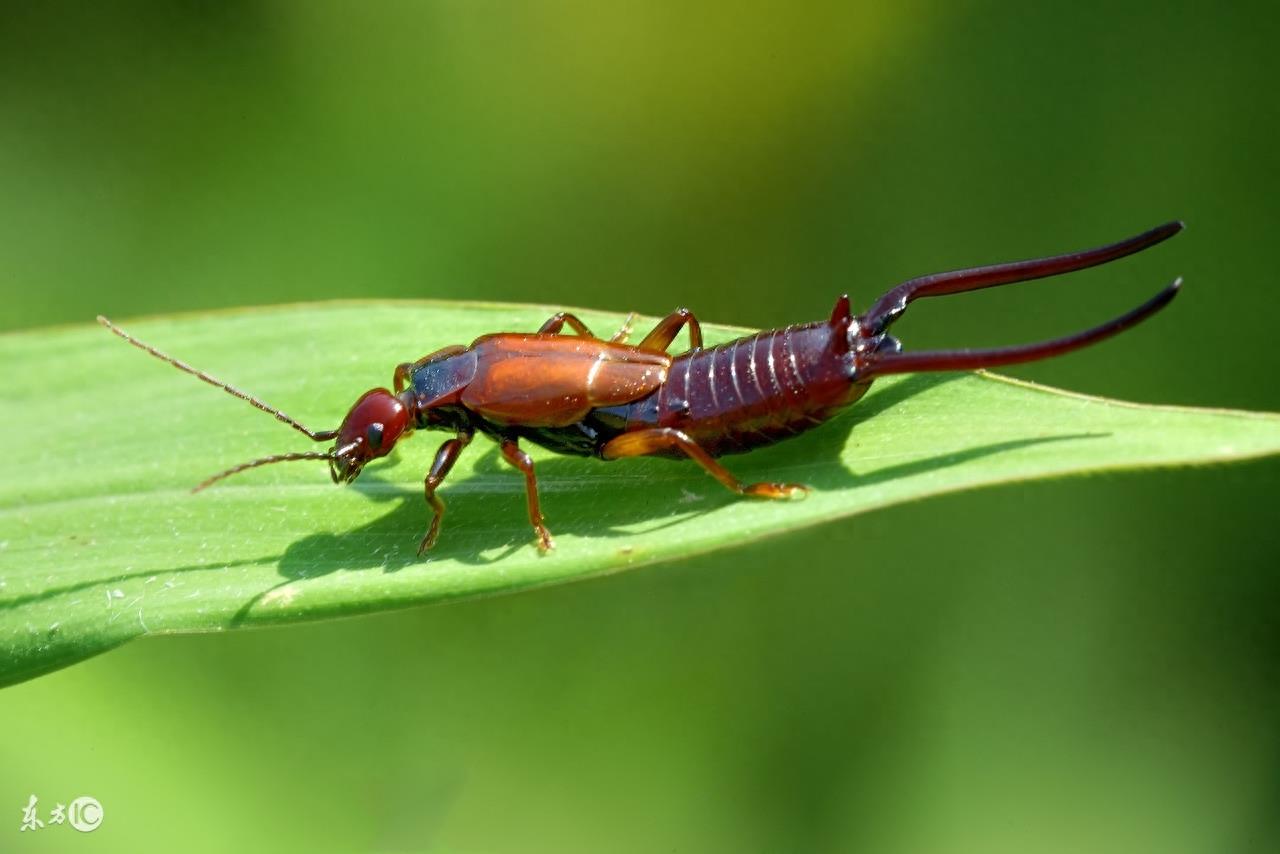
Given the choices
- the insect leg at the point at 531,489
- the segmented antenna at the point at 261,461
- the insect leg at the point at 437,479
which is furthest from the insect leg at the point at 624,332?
the segmented antenna at the point at 261,461

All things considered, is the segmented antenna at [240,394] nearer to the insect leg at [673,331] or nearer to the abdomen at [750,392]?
the abdomen at [750,392]

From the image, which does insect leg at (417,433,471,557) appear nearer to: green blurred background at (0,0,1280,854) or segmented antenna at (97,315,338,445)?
segmented antenna at (97,315,338,445)

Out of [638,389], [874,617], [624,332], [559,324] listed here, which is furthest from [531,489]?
[874,617]

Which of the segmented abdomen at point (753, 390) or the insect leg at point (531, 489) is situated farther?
the segmented abdomen at point (753, 390)

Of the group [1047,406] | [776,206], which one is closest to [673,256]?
[776,206]

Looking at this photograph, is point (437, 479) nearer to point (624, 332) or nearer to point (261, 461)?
point (261, 461)

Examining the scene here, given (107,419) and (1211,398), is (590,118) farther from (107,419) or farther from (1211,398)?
(1211,398)

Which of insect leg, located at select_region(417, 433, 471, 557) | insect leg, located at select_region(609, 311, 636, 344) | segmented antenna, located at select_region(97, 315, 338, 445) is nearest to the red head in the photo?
segmented antenna, located at select_region(97, 315, 338, 445)

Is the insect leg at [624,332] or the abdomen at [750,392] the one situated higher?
the insect leg at [624,332]
